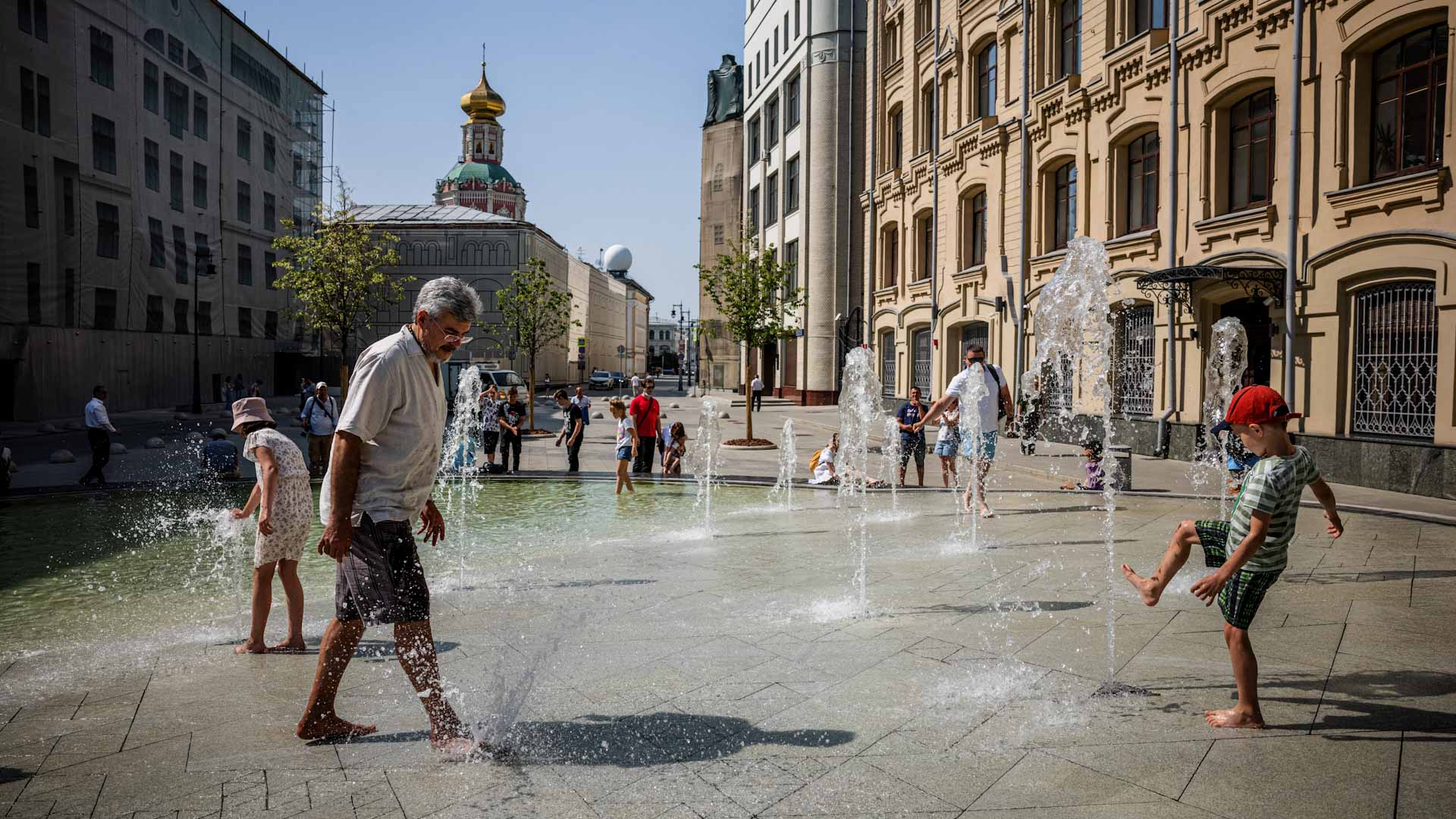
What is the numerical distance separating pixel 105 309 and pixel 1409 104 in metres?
39.6

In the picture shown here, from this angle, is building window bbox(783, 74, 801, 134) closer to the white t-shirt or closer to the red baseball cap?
the white t-shirt

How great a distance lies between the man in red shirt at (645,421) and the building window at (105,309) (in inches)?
1153

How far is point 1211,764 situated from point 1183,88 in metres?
17.6

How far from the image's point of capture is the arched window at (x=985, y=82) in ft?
85.6

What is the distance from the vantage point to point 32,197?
31.7 metres

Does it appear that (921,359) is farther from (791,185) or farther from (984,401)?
(984,401)

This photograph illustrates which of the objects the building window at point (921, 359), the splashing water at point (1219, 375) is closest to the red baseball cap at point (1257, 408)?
the splashing water at point (1219, 375)

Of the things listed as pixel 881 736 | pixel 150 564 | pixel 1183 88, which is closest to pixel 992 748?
pixel 881 736

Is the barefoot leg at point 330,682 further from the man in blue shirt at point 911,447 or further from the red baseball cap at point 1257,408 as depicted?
the man in blue shirt at point 911,447

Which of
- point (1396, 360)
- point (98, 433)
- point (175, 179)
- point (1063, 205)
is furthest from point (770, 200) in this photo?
point (98, 433)

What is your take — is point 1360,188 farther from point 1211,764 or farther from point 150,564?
point 150,564

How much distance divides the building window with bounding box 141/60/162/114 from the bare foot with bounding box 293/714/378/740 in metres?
42.6

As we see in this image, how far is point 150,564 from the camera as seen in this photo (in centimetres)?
847

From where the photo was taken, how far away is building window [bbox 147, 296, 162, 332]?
3990 centimetres
